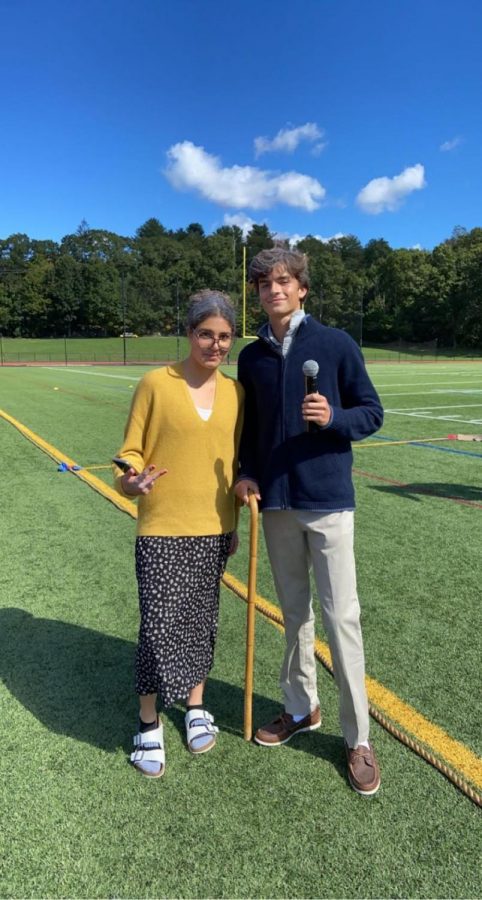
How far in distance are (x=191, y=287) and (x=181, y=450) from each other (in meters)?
92.1

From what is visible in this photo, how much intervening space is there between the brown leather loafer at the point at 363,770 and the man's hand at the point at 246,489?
1.05 metres

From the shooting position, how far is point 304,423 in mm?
2221

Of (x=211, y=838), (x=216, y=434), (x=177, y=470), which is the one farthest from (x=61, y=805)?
(x=216, y=434)

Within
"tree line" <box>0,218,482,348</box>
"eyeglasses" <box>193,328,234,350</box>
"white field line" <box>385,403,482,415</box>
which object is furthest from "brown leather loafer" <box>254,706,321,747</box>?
"tree line" <box>0,218,482,348</box>

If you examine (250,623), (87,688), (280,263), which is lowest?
(87,688)

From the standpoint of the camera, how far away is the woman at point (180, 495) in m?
2.21

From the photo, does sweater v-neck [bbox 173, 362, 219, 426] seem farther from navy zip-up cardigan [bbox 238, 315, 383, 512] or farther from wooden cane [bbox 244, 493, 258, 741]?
wooden cane [bbox 244, 493, 258, 741]

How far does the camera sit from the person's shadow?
8.30 feet

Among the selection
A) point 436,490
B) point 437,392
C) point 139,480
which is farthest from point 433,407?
point 139,480

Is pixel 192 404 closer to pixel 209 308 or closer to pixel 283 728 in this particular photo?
pixel 209 308

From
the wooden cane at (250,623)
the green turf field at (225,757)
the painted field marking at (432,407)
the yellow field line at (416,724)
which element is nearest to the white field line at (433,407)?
the painted field marking at (432,407)

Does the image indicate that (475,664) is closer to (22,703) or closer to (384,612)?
(384,612)

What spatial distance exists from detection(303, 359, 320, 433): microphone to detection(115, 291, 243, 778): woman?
1.16 feet

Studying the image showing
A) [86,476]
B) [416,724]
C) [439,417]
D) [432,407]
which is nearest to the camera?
[416,724]
